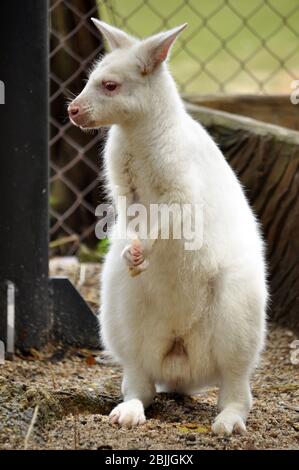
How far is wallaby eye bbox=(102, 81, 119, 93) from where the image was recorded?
11.6 feet

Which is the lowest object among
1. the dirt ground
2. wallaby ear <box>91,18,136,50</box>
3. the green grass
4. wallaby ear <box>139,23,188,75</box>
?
the dirt ground

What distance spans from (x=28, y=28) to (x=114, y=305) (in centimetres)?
139

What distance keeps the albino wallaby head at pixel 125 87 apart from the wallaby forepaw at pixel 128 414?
100cm

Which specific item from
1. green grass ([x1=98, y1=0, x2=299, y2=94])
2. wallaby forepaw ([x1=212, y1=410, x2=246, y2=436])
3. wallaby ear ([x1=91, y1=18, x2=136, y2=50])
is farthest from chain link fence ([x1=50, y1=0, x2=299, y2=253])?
wallaby forepaw ([x1=212, y1=410, x2=246, y2=436])

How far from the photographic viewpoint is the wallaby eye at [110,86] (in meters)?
3.53

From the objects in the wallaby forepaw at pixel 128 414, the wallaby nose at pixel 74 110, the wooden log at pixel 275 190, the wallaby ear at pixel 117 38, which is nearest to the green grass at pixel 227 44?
the wooden log at pixel 275 190

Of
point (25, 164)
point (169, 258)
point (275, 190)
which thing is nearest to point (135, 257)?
point (169, 258)

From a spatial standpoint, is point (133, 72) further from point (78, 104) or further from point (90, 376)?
point (90, 376)

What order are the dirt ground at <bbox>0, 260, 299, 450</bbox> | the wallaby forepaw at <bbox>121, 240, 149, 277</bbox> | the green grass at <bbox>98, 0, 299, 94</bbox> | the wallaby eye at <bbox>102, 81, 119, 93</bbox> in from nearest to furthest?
1. the dirt ground at <bbox>0, 260, 299, 450</bbox>
2. the wallaby forepaw at <bbox>121, 240, 149, 277</bbox>
3. the wallaby eye at <bbox>102, 81, 119, 93</bbox>
4. the green grass at <bbox>98, 0, 299, 94</bbox>

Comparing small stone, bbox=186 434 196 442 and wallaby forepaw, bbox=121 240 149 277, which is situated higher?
wallaby forepaw, bbox=121 240 149 277

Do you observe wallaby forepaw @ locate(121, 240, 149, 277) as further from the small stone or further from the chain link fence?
the chain link fence

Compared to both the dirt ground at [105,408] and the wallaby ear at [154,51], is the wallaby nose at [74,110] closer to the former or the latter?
the wallaby ear at [154,51]

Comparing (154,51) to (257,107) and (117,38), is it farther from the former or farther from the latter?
(257,107)

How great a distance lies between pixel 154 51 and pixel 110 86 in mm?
204
